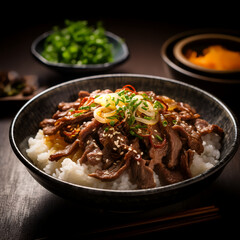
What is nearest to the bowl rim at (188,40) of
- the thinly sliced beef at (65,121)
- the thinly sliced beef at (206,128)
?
the thinly sliced beef at (206,128)

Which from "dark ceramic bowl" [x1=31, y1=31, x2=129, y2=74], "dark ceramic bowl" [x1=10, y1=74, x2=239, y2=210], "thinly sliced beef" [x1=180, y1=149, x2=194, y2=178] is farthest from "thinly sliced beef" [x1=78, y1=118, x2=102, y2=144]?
"dark ceramic bowl" [x1=31, y1=31, x2=129, y2=74]

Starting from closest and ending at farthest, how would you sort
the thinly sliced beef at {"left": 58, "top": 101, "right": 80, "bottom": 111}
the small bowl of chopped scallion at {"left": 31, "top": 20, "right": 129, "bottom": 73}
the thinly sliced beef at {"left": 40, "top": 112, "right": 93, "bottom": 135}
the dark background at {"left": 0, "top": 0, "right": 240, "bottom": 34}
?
1. the thinly sliced beef at {"left": 40, "top": 112, "right": 93, "bottom": 135}
2. the thinly sliced beef at {"left": 58, "top": 101, "right": 80, "bottom": 111}
3. the small bowl of chopped scallion at {"left": 31, "top": 20, "right": 129, "bottom": 73}
4. the dark background at {"left": 0, "top": 0, "right": 240, "bottom": 34}

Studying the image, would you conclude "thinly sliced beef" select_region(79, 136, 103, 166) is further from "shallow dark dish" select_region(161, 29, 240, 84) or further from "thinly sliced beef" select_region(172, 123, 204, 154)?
"shallow dark dish" select_region(161, 29, 240, 84)

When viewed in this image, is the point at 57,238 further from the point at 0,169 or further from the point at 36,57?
the point at 36,57

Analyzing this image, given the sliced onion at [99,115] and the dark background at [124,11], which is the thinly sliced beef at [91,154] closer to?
the sliced onion at [99,115]

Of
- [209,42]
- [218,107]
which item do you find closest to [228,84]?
[218,107]

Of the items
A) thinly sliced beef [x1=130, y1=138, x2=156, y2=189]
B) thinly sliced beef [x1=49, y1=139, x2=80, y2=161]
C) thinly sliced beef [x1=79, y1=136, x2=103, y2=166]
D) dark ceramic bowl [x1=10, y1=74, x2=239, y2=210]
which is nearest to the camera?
dark ceramic bowl [x1=10, y1=74, x2=239, y2=210]

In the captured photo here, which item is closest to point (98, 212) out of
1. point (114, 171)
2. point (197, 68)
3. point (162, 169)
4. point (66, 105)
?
point (114, 171)
